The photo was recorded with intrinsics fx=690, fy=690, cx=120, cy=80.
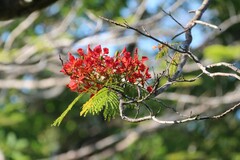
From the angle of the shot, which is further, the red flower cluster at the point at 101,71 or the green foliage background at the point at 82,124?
the green foliage background at the point at 82,124

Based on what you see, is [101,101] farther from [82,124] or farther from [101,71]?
[82,124]

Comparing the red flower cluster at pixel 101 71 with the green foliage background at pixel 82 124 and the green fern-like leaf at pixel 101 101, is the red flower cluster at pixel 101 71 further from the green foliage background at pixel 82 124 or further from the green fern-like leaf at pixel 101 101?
the green foliage background at pixel 82 124

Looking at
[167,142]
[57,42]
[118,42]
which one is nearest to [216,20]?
[167,142]

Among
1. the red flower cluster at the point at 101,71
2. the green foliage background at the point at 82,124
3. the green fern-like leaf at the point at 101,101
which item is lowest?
the green foliage background at the point at 82,124

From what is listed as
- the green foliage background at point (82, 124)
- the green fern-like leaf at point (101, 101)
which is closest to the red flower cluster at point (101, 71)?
the green fern-like leaf at point (101, 101)

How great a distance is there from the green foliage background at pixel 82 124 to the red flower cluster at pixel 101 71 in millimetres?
6340

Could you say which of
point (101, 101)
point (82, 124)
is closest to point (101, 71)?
point (101, 101)

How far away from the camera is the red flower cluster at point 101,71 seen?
3.25 metres

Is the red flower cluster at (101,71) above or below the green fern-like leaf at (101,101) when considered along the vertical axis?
above

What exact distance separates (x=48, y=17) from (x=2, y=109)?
187 cm

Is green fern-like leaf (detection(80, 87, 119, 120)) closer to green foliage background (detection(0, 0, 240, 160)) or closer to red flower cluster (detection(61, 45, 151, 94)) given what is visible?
red flower cluster (detection(61, 45, 151, 94))

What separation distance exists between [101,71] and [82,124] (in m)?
10.3

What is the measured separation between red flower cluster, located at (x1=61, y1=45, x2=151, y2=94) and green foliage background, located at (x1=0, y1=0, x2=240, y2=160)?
6.34 meters

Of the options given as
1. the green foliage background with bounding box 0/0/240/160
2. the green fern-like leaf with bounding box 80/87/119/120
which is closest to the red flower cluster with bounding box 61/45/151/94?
the green fern-like leaf with bounding box 80/87/119/120
